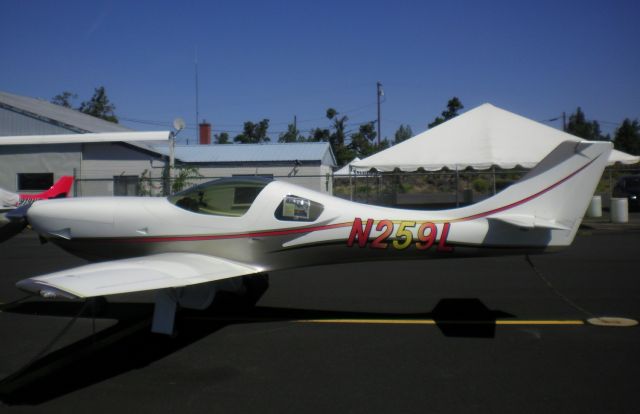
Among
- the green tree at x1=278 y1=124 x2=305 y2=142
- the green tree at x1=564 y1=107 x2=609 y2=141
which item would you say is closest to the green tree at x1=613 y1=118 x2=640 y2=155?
the green tree at x1=564 y1=107 x2=609 y2=141

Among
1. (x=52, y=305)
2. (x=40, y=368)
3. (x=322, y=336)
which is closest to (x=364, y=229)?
(x=322, y=336)

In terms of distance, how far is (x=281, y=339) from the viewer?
19.5 ft

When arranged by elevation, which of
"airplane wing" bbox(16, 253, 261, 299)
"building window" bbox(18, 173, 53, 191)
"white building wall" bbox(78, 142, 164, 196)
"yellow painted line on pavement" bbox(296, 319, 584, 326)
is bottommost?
"yellow painted line on pavement" bbox(296, 319, 584, 326)

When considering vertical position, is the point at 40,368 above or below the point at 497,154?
below

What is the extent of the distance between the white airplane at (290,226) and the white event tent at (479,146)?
39.9 feet

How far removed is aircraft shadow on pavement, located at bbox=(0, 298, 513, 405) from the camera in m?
4.79

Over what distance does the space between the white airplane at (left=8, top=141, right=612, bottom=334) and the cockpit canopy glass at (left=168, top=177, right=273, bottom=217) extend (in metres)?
0.01

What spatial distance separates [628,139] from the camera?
2667 inches

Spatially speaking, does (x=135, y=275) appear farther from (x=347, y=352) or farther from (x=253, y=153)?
(x=253, y=153)

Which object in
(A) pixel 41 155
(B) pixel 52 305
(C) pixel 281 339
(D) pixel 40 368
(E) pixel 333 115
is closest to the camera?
(D) pixel 40 368

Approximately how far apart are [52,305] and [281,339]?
4055mm

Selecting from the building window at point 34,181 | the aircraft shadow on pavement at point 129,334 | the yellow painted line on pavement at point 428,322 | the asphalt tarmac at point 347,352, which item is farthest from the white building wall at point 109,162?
the yellow painted line on pavement at point 428,322

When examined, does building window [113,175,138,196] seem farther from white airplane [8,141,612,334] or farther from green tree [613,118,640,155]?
green tree [613,118,640,155]

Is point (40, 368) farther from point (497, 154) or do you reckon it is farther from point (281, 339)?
point (497, 154)
